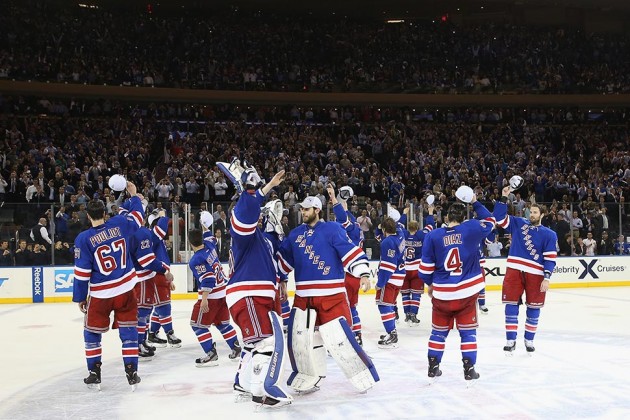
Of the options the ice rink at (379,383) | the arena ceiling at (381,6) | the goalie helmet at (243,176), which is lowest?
the ice rink at (379,383)

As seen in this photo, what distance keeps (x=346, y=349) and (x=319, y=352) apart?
0.42m

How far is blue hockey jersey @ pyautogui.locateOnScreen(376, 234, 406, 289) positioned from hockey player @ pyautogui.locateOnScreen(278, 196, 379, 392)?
118 inches

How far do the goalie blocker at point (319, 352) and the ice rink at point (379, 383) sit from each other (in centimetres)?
18

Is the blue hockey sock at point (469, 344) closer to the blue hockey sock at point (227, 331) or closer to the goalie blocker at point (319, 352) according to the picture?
the goalie blocker at point (319, 352)

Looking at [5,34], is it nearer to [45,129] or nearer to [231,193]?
[45,129]

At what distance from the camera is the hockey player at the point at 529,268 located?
29.0 ft

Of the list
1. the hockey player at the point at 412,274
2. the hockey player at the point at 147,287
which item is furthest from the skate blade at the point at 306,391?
the hockey player at the point at 412,274

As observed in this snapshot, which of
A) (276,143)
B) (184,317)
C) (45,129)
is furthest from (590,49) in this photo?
(184,317)

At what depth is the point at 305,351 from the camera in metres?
6.84

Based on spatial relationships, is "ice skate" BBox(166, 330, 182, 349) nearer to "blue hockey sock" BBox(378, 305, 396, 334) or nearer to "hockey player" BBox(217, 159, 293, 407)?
"blue hockey sock" BBox(378, 305, 396, 334)

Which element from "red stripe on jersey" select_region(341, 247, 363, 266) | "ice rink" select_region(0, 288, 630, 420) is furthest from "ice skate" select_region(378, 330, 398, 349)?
"red stripe on jersey" select_region(341, 247, 363, 266)

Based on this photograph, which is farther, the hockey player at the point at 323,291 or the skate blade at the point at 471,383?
the skate blade at the point at 471,383

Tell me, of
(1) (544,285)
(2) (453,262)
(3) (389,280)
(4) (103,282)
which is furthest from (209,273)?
(1) (544,285)

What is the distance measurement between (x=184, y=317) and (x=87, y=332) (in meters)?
5.94
